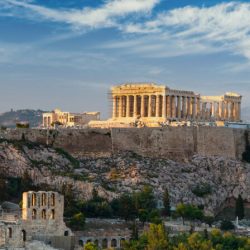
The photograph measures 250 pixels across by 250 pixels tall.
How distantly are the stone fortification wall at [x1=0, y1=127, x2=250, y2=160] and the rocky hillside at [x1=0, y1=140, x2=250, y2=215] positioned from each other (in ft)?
4.08

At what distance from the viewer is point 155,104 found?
96.1 meters

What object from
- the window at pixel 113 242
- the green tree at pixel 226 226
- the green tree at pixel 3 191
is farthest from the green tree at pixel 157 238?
the green tree at pixel 226 226

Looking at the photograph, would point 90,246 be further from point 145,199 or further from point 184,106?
point 184,106

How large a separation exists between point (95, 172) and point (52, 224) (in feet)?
78.5

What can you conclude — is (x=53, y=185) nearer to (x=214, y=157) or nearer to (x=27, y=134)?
(x=27, y=134)

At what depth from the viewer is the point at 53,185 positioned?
66750 millimetres

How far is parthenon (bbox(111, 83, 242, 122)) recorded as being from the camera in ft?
312

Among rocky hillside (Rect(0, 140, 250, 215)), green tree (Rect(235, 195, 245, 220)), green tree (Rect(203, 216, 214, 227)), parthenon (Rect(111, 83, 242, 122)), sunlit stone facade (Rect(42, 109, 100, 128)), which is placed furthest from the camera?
sunlit stone facade (Rect(42, 109, 100, 128))

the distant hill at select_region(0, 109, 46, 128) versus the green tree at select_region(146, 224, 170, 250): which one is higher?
the distant hill at select_region(0, 109, 46, 128)

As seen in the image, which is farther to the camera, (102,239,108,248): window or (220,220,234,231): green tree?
(220,220,234,231): green tree

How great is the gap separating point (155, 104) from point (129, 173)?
860 inches

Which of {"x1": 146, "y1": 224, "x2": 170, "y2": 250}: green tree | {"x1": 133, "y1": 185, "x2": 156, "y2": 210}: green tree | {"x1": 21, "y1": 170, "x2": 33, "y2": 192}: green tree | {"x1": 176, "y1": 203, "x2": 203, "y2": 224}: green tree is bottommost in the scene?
{"x1": 146, "y1": 224, "x2": 170, "y2": 250}: green tree

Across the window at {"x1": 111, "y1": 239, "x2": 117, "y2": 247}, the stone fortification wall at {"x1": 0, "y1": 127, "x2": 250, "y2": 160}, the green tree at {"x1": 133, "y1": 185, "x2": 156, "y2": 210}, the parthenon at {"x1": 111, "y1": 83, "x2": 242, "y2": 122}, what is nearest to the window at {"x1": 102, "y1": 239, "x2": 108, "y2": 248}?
the window at {"x1": 111, "y1": 239, "x2": 117, "y2": 247}

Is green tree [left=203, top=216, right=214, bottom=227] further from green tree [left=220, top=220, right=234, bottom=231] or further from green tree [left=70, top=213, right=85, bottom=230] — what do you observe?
green tree [left=70, top=213, right=85, bottom=230]
